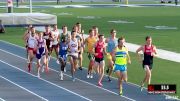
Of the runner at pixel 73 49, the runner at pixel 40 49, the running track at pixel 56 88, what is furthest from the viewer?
the runner at pixel 40 49

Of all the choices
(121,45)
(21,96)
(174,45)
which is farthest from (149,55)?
(174,45)

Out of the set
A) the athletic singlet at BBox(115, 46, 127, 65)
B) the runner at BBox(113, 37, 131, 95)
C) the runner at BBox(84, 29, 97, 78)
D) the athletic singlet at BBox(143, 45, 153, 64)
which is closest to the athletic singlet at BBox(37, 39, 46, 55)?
the runner at BBox(84, 29, 97, 78)

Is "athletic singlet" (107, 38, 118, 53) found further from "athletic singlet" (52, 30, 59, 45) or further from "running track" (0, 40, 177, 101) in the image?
"athletic singlet" (52, 30, 59, 45)

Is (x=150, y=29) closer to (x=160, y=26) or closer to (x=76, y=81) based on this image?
(x=160, y=26)

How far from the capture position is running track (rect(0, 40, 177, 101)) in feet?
71.5

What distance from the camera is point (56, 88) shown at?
24.1 metres

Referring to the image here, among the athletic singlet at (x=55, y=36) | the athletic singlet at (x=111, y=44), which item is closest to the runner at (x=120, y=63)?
the athletic singlet at (x=111, y=44)

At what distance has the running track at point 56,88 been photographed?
71.5 feet

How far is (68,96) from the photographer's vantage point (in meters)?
22.2

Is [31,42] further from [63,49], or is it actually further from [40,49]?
[63,49]

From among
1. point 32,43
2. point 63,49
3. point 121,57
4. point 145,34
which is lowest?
point 145,34

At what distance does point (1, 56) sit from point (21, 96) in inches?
517

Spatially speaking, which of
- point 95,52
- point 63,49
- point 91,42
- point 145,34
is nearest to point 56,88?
point 95,52

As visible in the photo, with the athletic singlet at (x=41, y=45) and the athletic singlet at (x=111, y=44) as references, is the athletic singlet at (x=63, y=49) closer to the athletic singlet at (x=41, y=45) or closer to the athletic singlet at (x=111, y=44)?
the athletic singlet at (x=41, y=45)
